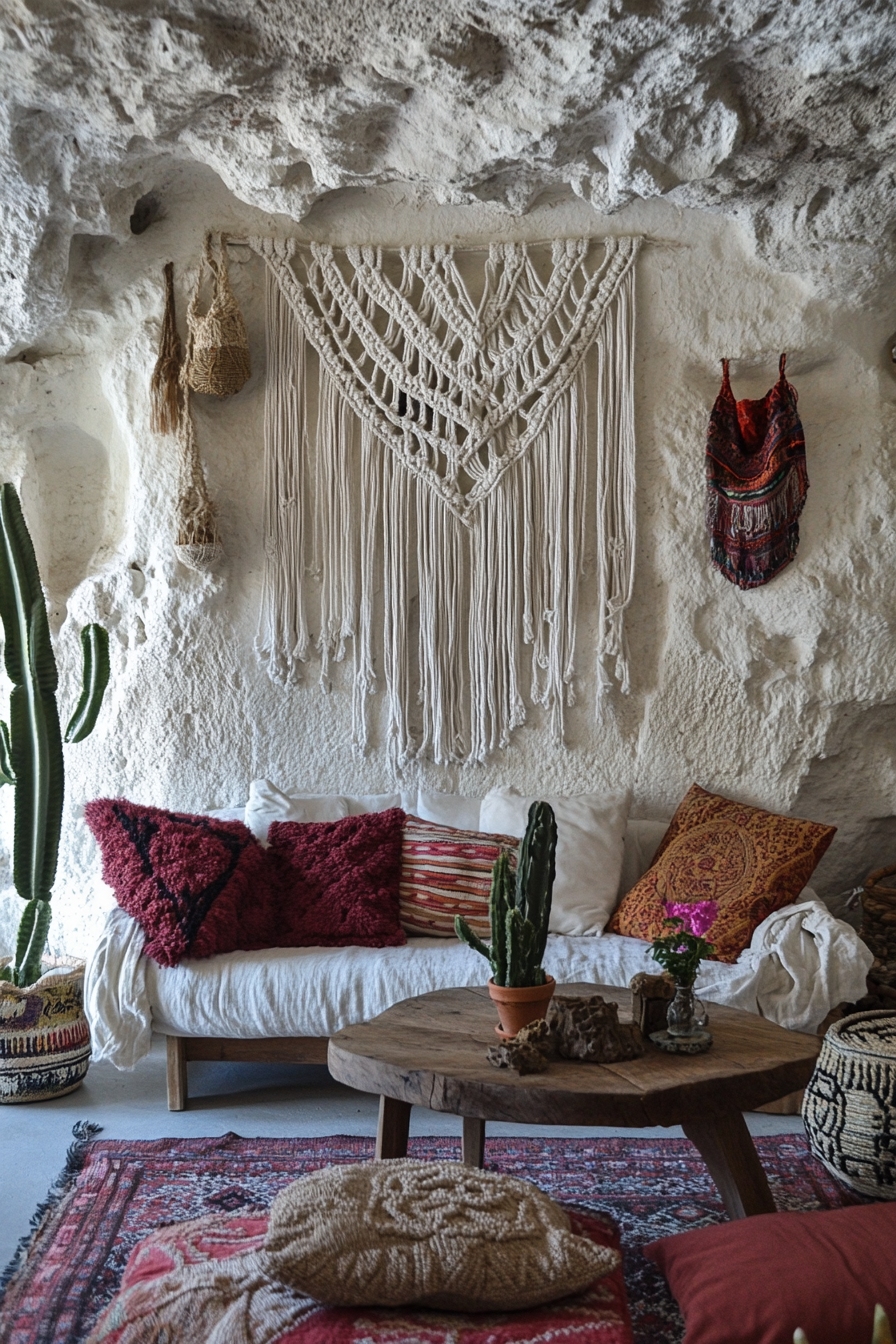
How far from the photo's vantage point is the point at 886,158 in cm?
330

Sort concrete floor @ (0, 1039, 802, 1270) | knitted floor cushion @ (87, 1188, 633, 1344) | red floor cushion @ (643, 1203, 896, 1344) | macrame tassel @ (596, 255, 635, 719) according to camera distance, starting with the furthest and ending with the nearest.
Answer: macrame tassel @ (596, 255, 635, 719) < concrete floor @ (0, 1039, 802, 1270) < red floor cushion @ (643, 1203, 896, 1344) < knitted floor cushion @ (87, 1188, 633, 1344)

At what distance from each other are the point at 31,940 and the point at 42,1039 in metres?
0.29

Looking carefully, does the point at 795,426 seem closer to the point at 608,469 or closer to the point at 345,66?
the point at 608,469

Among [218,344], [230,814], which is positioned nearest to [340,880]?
[230,814]

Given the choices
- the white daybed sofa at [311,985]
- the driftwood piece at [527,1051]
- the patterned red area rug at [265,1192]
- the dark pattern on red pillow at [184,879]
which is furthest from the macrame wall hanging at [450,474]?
the driftwood piece at [527,1051]

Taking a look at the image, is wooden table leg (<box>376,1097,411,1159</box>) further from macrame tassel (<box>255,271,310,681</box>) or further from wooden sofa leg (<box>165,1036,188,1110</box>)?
macrame tassel (<box>255,271,310,681</box>)

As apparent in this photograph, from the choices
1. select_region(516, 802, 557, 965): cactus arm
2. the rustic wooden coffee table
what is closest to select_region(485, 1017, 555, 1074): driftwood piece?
the rustic wooden coffee table

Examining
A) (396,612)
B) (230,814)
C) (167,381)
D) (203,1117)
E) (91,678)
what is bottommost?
(203,1117)

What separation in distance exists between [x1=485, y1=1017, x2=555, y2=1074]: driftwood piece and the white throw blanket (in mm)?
951

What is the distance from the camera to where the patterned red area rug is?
7.00ft

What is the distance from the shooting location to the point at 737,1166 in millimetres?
2158

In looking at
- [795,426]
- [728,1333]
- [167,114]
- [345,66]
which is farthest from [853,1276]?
[167,114]

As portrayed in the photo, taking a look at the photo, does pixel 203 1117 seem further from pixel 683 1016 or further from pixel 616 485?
pixel 616 485

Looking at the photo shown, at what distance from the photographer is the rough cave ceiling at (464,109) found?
2.88 metres
